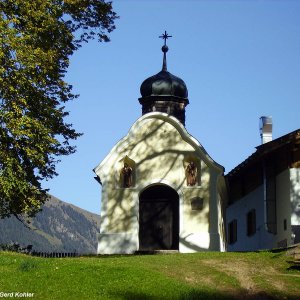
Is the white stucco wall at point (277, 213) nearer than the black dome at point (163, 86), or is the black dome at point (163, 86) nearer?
the white stucco wall at point (277, 213)

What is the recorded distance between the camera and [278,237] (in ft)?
94.7

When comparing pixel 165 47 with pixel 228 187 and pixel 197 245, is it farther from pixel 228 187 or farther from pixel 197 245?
pixel 197 245

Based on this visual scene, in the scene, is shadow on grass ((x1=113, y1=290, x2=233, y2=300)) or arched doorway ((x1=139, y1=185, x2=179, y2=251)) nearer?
shadow on grass ((x1=113, y1=290, x2=233, y2=300))

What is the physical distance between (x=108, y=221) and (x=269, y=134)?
1231cm

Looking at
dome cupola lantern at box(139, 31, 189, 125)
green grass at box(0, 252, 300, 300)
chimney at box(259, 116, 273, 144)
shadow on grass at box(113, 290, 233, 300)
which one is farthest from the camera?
dome cupola lantern at box(139, 31, 189, 125)

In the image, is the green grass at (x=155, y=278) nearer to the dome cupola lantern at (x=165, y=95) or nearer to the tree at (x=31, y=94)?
the tree at (x=31, y=94)

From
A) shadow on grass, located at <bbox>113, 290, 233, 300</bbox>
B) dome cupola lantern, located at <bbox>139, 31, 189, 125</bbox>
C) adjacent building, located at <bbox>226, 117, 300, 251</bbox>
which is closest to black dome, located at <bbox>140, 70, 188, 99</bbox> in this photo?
dome cupola lantern, located at <bbox>139, 31, 189, 125</bbox>

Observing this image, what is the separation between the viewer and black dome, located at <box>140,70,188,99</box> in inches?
1566

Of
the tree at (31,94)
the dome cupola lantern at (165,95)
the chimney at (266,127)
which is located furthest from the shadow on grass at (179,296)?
the dome cupola lantern at (165,95)

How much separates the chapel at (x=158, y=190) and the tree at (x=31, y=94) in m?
→ 3.85

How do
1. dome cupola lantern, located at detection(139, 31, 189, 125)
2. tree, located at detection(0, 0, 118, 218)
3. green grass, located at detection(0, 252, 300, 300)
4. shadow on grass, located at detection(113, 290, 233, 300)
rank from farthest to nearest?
1. dome cupola lantern, located at detection(139, 31, 189, 125)
2. tree, located at detection(0, 0, 118, 218)
3. green grass, located at detection(0, 252, 300, 300)
4. shadow on grass, located at detection(113, 290, 233, 300)

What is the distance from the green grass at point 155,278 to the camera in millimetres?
16312

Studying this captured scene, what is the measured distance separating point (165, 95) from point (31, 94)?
15.0m

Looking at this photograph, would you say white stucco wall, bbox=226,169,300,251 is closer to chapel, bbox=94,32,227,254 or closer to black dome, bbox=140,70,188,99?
Result: chapel, bbox=94,32,227,254
